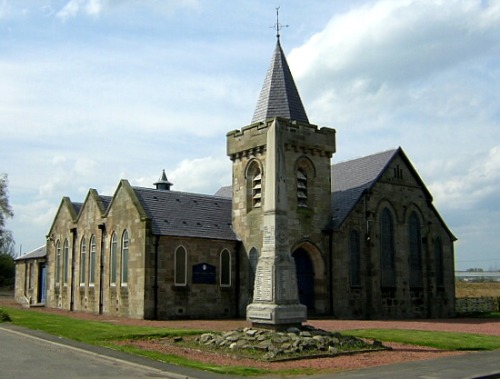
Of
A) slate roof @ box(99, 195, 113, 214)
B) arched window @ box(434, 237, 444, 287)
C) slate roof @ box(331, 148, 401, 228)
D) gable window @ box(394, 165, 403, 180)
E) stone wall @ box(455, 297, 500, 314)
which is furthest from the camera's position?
stone wall @ box(455, 297, 500, 314)

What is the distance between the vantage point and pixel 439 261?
40.6m

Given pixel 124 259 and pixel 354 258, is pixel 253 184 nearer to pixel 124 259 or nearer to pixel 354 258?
pixel 354 258

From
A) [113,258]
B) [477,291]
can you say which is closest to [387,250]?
[113,258]

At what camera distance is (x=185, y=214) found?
34.2m

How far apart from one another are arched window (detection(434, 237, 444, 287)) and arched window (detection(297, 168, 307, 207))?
11474mm

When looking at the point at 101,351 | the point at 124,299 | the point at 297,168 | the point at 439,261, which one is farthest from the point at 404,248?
the point at 101,351

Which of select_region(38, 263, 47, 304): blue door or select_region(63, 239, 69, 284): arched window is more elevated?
select_region(63, 239, 69, 284): arched window

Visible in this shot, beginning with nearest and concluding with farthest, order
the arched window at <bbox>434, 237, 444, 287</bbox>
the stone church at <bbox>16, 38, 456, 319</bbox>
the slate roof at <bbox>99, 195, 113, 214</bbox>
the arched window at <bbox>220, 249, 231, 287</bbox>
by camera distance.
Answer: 1. the stone church at <bbox>16, 38, 456, 319</bbox>
2. the arched window at <bbox>220, 249, 231, 287</bbox>
3. the slate roof at <bbox>99, 195, 113, 214</bbox>
4. the arched window at <bbox>434, 237, 444, 287</bbox>

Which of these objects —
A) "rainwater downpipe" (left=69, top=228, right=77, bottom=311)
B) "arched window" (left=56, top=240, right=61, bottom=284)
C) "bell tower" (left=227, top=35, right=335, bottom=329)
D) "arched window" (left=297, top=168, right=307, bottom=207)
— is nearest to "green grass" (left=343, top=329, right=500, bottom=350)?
"bell tower" (left=227, top=35, right=335, bottom=329)

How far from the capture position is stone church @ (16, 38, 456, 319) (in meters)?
32.1

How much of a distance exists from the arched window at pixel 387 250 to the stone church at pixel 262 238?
6 centimetres

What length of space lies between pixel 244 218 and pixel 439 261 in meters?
14.4

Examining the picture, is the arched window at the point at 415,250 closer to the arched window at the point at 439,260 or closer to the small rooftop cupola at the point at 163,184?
the arched window at the point at 439,260

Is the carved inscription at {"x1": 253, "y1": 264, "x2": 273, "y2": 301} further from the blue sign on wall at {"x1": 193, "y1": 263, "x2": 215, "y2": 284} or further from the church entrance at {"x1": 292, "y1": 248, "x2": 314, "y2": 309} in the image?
the church entrance at {"x1": 292, "y1": 248, "x2": 314, "y2": 309}
